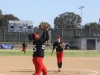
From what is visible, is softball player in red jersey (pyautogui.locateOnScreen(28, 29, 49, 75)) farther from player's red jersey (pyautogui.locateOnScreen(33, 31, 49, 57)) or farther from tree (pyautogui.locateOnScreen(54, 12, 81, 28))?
tree (pyautogui.locateOnScreen(54, 12, 81, 28))

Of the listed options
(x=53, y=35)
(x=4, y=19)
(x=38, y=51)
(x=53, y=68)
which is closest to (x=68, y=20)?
(x=4, y=19)

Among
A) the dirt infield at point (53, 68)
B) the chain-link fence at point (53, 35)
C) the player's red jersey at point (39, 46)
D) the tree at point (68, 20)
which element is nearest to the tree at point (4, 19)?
the tree at point (68, 20)

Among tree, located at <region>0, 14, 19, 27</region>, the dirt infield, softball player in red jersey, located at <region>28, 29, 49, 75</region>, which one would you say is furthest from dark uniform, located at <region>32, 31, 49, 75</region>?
tree, located at <region>0, 14, 19, 27</region>

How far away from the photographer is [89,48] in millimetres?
→ 69938

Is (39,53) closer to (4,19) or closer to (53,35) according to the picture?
(53,35)

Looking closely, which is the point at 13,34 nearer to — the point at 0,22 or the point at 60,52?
the point at 0,22

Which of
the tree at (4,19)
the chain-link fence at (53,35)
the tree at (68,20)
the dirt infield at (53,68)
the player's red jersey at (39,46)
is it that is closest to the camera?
the player's red jersey at (39,46)

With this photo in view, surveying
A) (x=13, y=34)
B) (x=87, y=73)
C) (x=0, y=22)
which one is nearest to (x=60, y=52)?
(x=87, y=73)

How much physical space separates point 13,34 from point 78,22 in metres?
58.6

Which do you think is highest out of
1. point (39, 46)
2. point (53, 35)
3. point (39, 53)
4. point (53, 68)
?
point (53, 35)

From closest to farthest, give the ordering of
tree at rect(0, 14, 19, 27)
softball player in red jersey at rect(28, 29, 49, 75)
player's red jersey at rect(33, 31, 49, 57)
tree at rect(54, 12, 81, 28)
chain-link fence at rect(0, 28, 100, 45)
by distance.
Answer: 1. softball player in red jersey at rect(28, 29, 49, 75)
2. player's red jersey at rect(33, 31, 49, 57)
3. chain-link fence at rect(0, 28, 100, 45)
4. tree at rect(0, 14, 19, 27)
5. tree at rect(54, 12, 81, 28)

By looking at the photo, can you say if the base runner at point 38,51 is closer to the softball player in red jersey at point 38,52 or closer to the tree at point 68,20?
the softball player in red jersey at point 38,52

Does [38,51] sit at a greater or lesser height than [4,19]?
lesser

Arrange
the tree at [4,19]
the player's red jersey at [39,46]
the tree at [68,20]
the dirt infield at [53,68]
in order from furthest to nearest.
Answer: the tree at [68,20] → the tree at [4,19] → the dirt infield at [53,68] → the player's red jersey at [39,46]
